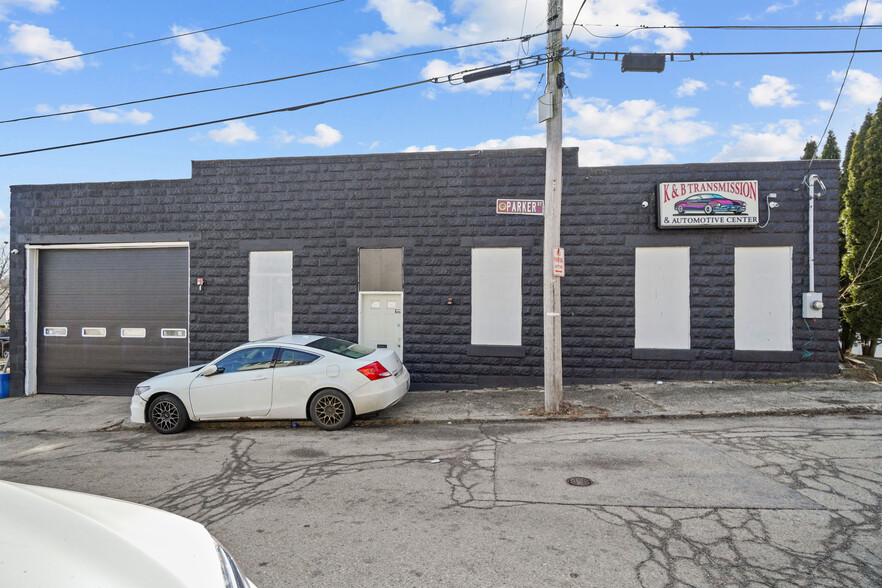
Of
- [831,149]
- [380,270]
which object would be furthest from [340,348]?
[831,149]

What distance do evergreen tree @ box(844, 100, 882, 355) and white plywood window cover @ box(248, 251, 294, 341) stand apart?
41.7ft

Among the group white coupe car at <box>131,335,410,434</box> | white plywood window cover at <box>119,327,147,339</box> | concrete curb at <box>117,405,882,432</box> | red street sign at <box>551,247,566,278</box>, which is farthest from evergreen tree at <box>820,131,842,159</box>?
white plywood window cover at <box>119,327,147,339</box>

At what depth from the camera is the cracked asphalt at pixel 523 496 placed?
12.9 ft

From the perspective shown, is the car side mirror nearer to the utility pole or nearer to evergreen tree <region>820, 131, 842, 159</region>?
the utility pole

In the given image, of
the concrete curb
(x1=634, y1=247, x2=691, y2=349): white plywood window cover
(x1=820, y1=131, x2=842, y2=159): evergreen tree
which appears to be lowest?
the concrete curb

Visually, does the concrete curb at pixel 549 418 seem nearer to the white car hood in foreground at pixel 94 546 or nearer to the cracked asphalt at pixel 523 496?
the cracked asphalt at pixel 523 496

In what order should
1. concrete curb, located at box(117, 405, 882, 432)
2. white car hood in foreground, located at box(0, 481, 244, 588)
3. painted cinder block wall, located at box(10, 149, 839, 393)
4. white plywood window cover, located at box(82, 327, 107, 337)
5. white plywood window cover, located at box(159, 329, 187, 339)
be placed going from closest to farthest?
white car hood in foreground, located at box(0, 481, 244, 588)
concrete curb, located at box(117, 405, 882, 432)
painted cinder block wall, located at box(10, 149, 839, 393)
white plywood window cover, located at box(159, 329, 187, 339)
white plywood window cover, located at box(82, 327, 107, 337)

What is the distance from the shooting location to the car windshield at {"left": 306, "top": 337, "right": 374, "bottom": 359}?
907cm

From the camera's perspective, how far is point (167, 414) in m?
9.08

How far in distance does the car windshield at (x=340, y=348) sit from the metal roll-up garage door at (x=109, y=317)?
532cm

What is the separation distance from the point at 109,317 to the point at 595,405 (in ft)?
36.8

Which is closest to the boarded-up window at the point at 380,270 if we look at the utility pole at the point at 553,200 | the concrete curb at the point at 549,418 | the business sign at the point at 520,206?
the business sign at the point at 520,206

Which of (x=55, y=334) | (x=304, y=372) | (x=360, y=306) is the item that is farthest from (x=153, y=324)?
(x=304, y=372)

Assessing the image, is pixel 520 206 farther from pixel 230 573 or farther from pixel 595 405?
pixel 230 573
